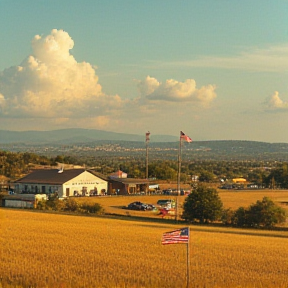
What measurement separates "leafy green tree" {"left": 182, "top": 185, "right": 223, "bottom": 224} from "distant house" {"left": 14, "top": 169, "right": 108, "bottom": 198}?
112 ft

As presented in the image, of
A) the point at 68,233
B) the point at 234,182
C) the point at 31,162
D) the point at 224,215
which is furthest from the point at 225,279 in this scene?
the point at 31,162

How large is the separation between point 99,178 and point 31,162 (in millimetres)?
49257

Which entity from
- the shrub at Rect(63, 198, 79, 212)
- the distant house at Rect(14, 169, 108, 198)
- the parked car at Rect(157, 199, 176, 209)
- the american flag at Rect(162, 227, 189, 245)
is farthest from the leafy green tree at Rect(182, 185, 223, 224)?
the distant house at Rect(14, 169, 108, 198)

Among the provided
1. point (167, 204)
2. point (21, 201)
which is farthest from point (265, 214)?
point (21, 201)

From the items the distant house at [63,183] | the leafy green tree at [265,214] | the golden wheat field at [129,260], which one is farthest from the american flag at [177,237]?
the distant house at [63,183]

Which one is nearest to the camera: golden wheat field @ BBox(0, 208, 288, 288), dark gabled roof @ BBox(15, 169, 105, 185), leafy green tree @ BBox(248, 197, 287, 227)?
golden wheat field @ BBox(0, 208, 288, 288)

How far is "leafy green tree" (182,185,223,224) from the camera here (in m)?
51.5

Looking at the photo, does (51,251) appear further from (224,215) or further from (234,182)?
(234,182)

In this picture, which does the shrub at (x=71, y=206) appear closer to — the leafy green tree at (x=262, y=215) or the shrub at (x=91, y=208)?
the shrub at (x=91, y=208)

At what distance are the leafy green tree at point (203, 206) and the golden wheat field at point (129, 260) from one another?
15585 mm

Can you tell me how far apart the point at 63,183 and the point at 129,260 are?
6042cm

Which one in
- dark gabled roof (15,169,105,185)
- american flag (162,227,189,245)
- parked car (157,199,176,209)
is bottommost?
parked car (157,199,176,209)

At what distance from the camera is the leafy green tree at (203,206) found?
169ft

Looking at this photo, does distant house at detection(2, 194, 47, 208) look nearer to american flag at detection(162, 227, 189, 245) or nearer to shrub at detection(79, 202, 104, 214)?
shrub at detection(79, 202, 104, 214)
